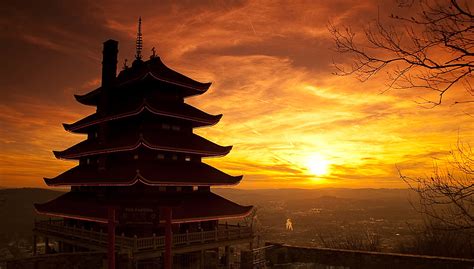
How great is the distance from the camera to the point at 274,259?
110 feet

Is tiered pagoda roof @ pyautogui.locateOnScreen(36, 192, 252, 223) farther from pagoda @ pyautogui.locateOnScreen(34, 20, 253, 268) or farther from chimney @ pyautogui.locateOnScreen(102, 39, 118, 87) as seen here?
chimney @ pyautogui.locateOnScreen(102, 39, 118, 87)

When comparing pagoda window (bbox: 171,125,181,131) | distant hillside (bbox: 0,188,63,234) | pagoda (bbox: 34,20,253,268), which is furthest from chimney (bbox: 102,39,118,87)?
distant hillside (bbox: 0,188,63,234)

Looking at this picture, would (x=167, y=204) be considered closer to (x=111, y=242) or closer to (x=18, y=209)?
(x=111, y=242)

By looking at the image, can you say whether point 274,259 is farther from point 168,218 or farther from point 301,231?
point 301,231

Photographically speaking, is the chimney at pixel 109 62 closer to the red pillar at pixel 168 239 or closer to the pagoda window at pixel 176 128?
the pagoda window at pixel 176 128

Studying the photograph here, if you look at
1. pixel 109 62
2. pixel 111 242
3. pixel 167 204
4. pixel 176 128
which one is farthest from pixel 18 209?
pixel 111 242

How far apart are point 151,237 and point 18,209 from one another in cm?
17897

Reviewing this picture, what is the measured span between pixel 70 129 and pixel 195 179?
15834mm

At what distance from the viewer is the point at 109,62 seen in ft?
108

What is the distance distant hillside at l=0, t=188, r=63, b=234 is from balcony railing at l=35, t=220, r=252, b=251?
12917 cm

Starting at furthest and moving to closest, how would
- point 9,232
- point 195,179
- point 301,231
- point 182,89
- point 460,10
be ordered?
1. point 301,231
2. point 9,232
3. point 182,89
4. point 195,179
5. point 460,10

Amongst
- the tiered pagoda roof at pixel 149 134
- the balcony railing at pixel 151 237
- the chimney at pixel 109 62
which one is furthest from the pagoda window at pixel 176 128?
the balcony railing at pixel 151 237

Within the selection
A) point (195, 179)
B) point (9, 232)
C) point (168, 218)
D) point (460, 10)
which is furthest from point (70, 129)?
point (9, 232)

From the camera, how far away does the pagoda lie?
79.1ft
